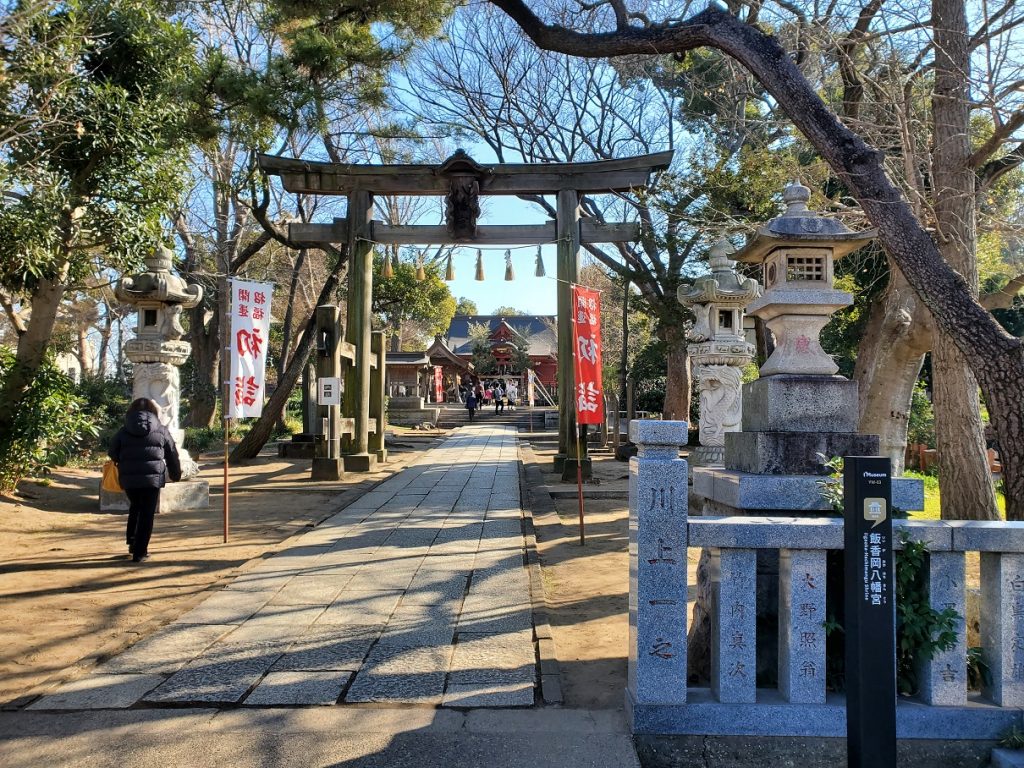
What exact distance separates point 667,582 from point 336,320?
1013cm

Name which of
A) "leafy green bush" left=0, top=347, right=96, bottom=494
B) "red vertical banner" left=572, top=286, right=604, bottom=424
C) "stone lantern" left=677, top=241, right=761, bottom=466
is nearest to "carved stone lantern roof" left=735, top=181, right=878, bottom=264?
"red vertical banner" left=572, top=286, right=604, bottom=424

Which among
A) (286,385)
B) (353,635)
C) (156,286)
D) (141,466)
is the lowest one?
(353,635)

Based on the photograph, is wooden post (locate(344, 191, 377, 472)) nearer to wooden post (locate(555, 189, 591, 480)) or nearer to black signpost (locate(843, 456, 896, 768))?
wooden post (locate(555, 189, 591, 480))

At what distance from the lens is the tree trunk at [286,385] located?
14.1 meters

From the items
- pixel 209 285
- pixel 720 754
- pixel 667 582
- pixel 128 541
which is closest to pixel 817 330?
pixel 667 582

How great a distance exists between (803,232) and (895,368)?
21.0 feet

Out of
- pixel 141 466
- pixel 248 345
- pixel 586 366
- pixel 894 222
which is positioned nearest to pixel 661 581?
pixel 894 222

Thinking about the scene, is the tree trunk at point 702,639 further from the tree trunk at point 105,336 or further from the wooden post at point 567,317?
the tree trunk at point 105,336

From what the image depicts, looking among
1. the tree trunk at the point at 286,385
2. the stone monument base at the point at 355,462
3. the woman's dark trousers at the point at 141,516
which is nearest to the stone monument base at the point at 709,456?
the woman's dark trousers at the point at 141,516

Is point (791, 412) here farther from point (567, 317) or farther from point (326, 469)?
point (326, 469)

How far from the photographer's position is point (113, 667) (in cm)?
380

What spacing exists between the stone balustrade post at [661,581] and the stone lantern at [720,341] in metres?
6.86

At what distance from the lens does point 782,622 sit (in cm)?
306

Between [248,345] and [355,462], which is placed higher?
[248,345]
